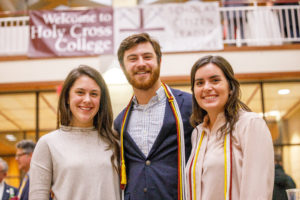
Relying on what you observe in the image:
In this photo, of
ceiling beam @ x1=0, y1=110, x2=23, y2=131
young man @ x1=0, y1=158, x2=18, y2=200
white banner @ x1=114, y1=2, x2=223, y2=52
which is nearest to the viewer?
young man @ x1=0, y1=158, x2=18, y2=200

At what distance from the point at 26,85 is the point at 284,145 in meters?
5.20

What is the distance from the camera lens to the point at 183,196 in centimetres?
212

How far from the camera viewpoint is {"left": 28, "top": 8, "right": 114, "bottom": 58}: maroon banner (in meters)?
6.89

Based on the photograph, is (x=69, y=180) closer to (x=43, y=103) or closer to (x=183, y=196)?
(x=183, y=196)

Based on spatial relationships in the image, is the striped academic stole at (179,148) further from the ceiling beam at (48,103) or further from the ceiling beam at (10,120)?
the ceiling beam at (10,120)

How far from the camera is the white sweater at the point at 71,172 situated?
2.07 meters

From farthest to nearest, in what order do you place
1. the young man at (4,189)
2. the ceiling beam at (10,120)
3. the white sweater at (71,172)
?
the ceiling beam at (10,120) → the young man at (4,189) → the white sweater at (71,172)

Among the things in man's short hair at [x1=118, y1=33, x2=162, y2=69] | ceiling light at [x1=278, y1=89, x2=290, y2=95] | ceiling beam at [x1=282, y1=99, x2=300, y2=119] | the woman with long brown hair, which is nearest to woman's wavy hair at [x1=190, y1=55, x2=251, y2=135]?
the woman with long brown hair

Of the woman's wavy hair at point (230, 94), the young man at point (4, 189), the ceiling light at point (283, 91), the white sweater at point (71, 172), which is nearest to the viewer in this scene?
→ the woman's wavy hair at point (230, 94)

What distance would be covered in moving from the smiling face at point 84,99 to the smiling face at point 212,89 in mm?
651

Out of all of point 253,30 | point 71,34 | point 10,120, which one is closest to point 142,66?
point 71,34

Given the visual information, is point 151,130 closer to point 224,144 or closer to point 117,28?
point 224,144

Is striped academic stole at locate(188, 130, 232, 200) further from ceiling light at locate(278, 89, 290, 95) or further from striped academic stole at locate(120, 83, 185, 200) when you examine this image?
ceiling light at locate(278, 89, 290, 95)

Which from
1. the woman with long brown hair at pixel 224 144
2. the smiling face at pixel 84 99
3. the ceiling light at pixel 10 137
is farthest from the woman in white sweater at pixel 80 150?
the ceiling light at pixel 10 137
